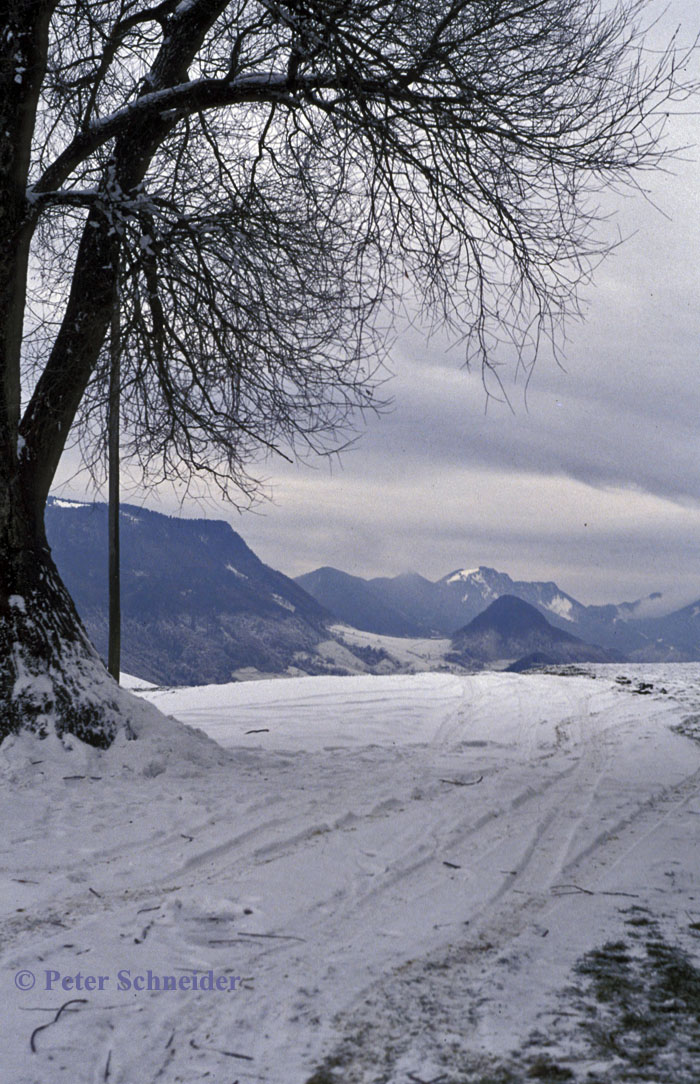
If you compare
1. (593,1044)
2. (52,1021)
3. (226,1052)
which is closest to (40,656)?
(52,1021)

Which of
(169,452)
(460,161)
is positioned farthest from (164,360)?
(460,161)

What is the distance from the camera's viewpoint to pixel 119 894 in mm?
3199

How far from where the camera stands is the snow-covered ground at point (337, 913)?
6.74 ft

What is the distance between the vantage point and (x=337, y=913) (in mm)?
3012

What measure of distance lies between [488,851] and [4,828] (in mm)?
2708

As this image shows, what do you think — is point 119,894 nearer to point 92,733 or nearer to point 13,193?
point 92,733

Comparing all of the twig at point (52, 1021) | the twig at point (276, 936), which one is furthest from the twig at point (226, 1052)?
the twig at point (276, 936)

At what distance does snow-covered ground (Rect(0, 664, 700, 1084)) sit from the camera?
6.74ft
